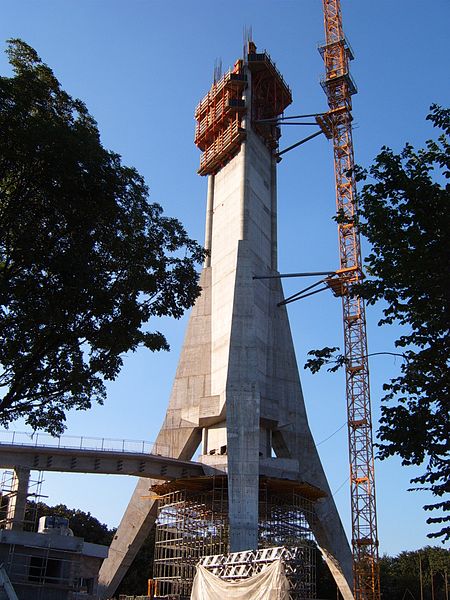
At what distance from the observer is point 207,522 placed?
38.6 metres

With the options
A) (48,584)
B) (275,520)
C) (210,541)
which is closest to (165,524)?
(210,541)

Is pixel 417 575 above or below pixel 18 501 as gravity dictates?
below

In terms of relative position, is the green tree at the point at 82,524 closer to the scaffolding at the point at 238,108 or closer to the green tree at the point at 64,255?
the scaffolding at the point at 238,108

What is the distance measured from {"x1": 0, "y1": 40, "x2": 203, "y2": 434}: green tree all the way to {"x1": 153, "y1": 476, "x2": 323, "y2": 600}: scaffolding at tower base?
21065mm

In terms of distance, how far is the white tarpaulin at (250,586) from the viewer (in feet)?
44.2

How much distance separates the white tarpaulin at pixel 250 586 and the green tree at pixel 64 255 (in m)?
5.09

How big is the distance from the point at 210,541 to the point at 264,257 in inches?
703

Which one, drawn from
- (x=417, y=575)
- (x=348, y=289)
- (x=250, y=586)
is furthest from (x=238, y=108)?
(x=417, y=575)

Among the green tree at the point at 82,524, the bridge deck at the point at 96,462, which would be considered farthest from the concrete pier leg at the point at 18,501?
the green tree at the point at 82,524

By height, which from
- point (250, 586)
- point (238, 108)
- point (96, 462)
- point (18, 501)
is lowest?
point (250, 586)

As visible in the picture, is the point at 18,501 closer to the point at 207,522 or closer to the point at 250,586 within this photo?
the point at 207,522

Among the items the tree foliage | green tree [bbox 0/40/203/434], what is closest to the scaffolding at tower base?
the tree foliage

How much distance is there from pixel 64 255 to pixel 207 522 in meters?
27.1

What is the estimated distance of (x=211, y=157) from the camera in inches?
1902
